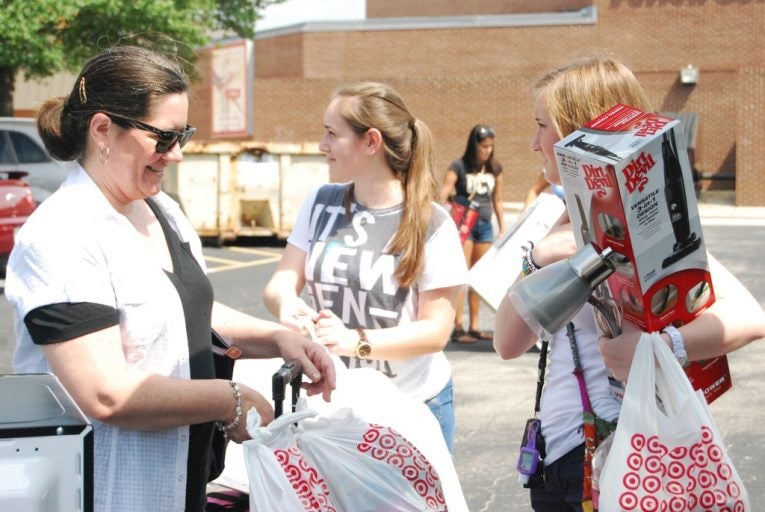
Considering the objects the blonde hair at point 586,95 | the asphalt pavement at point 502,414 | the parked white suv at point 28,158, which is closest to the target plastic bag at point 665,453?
the blonde hair at point 586,95

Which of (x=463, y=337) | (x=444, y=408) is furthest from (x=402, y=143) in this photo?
(x=463, y=337)

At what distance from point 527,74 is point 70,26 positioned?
17989mm

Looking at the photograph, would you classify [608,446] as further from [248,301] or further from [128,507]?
[248,301]

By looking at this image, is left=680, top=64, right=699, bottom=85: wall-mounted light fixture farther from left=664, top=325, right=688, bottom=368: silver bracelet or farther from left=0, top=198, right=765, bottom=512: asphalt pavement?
left=664, top=325, right=688, bottom=368: silver bracelet

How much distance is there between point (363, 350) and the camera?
331 cm

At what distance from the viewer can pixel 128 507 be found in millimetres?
2336

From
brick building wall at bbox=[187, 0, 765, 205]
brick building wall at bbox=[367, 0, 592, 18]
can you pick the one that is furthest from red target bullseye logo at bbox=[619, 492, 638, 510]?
brick building wall at bbox=[367, 0, 592, 18]

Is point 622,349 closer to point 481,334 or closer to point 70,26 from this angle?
point 481,334

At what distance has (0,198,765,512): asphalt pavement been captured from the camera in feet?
18.4

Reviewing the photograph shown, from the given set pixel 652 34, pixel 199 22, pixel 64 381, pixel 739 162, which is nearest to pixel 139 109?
pixel 64 381

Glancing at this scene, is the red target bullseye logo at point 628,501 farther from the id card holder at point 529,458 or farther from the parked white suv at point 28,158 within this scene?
the parked white suv at point 28,158

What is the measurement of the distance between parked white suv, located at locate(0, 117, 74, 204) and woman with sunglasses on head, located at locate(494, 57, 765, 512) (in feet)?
40.3

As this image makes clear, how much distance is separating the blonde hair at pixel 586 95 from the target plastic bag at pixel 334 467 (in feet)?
2.66

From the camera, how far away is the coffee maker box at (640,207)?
1.94m
